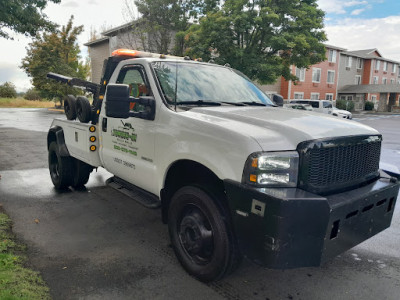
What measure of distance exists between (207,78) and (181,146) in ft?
4.06

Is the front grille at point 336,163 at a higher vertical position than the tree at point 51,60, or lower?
lower

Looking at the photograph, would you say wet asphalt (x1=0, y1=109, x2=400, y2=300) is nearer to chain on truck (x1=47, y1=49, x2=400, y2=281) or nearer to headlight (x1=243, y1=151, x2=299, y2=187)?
chain on truck (x1=47, y1=49, x2=400, y2=281)

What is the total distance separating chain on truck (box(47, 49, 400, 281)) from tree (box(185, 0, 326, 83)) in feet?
56.8

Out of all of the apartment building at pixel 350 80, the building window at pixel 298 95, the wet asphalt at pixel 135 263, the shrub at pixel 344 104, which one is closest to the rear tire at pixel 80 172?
the wet asphalt at pixel 135 263

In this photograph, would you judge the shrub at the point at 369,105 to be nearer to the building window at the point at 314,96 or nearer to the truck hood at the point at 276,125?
the building window at the point at 314,96

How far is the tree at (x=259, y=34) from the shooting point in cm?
2044

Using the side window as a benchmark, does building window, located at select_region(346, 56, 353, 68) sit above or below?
above

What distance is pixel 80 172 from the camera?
18.6ft

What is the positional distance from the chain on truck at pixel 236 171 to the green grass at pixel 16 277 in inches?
49.0

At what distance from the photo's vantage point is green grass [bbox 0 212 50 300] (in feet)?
9.03

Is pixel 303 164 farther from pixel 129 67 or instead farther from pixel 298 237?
pixel 129 67

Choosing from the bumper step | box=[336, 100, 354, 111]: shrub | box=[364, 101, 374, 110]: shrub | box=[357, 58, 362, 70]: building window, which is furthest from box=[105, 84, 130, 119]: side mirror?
box=[357, 58, 362, 70]: building window

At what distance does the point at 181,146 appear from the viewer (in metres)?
3.11

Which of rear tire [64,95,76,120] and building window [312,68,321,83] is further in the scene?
building window [312,68,321,83]
